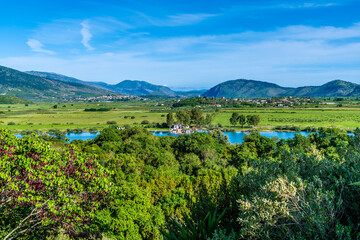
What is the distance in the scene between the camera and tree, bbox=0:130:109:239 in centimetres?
595

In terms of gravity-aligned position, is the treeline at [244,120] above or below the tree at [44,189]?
below

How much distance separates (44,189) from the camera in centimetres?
632

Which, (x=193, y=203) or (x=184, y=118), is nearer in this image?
(x=193, y=203)

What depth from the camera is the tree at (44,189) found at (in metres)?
5.95

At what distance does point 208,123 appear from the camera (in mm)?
96125

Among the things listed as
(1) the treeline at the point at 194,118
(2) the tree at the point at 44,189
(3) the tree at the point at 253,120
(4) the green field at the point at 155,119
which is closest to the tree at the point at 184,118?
(1) the treeline at the point at 194,118

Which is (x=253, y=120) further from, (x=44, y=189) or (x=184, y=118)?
(x=44, y=189)

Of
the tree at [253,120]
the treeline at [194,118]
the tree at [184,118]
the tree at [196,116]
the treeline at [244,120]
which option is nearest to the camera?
the tree at [253,120]

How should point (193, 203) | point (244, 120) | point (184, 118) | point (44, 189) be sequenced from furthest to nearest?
point (184, 118), point (244, 120), point (193, 203), point (44, 189)

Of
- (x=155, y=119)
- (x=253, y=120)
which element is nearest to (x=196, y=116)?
(x=155, y=119)

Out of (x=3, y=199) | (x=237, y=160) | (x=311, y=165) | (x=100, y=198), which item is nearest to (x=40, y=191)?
(x=3, y=199)

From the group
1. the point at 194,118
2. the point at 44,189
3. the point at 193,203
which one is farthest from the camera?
the point at 194,118

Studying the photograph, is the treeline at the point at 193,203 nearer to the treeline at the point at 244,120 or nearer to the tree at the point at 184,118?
the treeline at the point at 244,120

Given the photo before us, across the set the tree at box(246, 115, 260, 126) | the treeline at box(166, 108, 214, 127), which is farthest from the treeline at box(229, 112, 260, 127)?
the treeline at box(166, 108, 214, 127)
